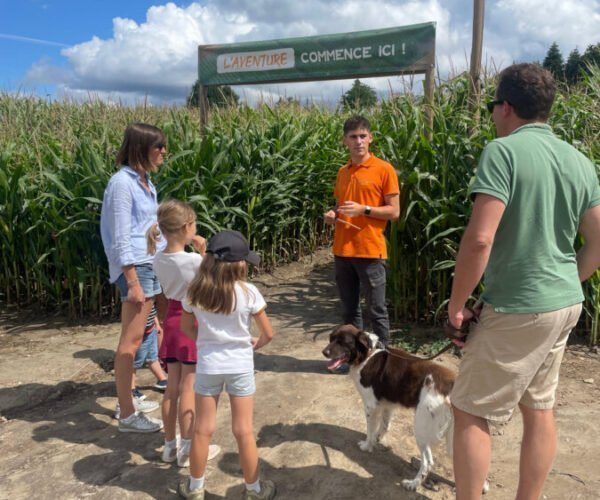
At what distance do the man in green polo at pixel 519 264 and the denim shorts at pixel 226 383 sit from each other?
39.1 inches

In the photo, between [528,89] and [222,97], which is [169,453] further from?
[222,97]

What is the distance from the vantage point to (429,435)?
2711mm

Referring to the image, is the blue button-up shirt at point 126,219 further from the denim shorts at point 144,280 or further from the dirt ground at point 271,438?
the dirt ground at point 271,438

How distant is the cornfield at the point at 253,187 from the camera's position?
Result: 461 centimetres

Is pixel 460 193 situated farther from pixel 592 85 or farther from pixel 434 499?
pixel 434 499

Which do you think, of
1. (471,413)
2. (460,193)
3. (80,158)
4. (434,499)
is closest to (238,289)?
(471,413)

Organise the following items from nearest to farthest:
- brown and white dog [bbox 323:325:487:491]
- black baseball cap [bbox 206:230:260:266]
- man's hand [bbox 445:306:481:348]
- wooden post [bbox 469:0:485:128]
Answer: man's hand [bbox 445:306:481:348] < black baseball cap [bbox 206:230:260:266] < brown and white dog [bbox 323:325:487:491] < wooden post [bbox 469:0:485:128]

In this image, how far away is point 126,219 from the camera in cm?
315

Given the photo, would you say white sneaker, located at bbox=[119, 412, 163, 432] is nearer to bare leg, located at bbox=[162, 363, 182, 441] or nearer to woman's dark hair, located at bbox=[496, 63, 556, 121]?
bare leg, located at bbox=[162, 363, 182, 441]

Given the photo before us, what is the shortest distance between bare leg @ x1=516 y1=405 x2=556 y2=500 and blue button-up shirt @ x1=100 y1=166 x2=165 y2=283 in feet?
7.58

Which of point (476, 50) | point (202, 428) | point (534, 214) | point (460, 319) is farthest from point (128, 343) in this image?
point (476, 50)

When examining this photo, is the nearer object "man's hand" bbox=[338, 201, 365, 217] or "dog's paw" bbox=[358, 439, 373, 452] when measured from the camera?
"dog's paw" bbox=[358, 439, 373, 452]

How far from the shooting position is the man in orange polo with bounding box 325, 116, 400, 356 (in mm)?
3850

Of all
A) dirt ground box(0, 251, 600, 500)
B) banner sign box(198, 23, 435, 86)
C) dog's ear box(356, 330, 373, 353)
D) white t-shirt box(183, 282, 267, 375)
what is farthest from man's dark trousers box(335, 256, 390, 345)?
banner sign box(198, 23, 435, 86)
